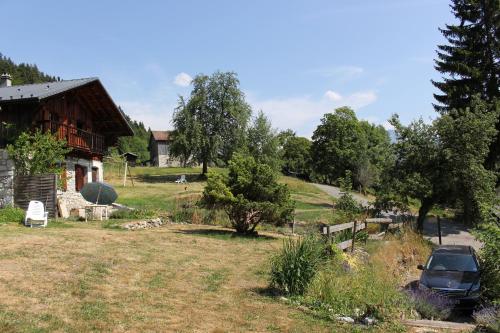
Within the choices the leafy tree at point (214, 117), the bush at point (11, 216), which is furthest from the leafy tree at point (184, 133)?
the bush at point (11, 216)

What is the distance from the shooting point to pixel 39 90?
23.6 m

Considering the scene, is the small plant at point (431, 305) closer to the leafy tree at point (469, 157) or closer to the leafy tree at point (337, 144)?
the leafy tree at point (469, 157)

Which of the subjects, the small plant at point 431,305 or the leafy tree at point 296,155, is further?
the leafy tree at point 296,155

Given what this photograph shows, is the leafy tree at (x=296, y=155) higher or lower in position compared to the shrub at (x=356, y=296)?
higher

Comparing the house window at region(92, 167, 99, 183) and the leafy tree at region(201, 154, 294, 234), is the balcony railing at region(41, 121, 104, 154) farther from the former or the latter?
the leafy tree at region(201, 154, 294, 234)

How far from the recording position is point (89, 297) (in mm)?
7594

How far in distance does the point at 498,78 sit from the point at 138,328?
3085 cm

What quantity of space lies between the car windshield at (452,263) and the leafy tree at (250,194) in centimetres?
533

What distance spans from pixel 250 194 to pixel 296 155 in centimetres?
6290

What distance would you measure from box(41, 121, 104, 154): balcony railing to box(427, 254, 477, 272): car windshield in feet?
56.9

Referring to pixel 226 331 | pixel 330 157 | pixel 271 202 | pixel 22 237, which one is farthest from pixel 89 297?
pixel 330 157

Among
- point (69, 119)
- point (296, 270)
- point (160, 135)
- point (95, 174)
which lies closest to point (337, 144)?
point (160, 135)

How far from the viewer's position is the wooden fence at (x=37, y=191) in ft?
64.1

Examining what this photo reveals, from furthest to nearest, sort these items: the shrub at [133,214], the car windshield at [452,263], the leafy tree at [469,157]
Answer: the leafy tree at [469,157] → the shrub at [133,214] → the car windshield at [452,263]
